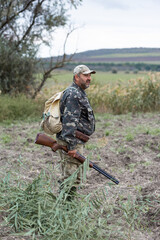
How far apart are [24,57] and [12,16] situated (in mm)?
1985

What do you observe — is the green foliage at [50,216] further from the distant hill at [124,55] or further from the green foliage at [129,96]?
the distant hill at [124,55]

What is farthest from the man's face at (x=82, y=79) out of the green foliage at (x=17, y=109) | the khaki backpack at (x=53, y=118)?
the green foliage at (x=17, y=109)

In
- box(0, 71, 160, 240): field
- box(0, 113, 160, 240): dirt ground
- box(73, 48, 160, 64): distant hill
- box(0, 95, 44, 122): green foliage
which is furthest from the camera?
box(73, 48, 160, 64): distant hill

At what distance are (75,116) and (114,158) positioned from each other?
3260mm

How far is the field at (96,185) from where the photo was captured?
333cm

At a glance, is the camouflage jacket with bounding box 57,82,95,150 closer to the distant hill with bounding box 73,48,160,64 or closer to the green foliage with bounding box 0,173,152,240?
the green foliage with bounding box 0,173,152,240

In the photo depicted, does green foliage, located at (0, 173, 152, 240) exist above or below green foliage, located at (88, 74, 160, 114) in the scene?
above

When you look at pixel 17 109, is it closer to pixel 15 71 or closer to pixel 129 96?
pixel 15 71

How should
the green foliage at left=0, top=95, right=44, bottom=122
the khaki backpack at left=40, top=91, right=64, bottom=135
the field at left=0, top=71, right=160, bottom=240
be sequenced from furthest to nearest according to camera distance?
the green foliage at left=0, top=95, right=44, bottom=122, the khaki backpack at left=40, top=91, right=64, bottom=135, the field at left=0, top=71, right=160, bottom=240

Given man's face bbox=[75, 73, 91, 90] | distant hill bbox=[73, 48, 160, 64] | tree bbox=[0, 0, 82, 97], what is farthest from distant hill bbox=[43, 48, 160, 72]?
man's face bbox=[75, 73, 91, 90]

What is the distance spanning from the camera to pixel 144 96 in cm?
1394

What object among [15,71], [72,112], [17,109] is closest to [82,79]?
[72,112]

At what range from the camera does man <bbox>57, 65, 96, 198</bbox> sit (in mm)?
4141

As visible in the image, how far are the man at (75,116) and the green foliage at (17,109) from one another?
703cm
